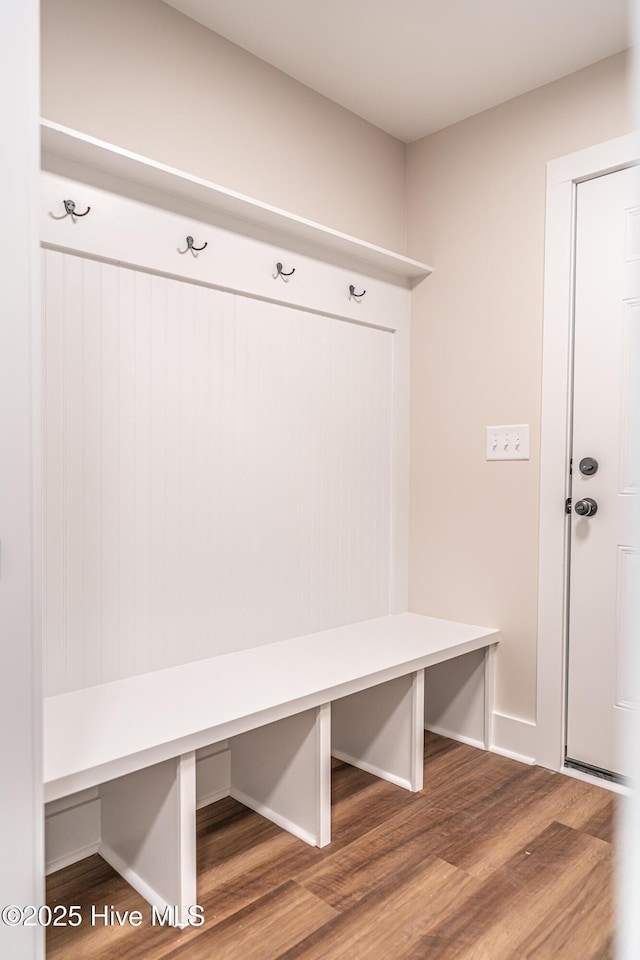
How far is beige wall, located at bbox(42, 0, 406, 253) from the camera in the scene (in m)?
1.73

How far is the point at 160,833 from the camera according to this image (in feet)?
5.04

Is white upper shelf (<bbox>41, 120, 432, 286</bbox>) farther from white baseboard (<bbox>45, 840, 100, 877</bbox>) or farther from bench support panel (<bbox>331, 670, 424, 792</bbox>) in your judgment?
white baseboard (<bbox>45, 840, 100, 877</bbox>)

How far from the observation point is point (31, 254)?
1.21 meters

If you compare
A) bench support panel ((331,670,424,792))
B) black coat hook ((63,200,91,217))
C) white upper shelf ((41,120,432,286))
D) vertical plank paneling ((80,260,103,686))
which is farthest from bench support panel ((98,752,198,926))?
white upper shelf ((41,120,432,286))

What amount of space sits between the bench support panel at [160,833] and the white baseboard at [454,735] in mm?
1238

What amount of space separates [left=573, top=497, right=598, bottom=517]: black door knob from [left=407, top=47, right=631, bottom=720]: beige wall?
17cm

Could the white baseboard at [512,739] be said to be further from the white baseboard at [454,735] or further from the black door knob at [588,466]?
the black door knob at [588,466]

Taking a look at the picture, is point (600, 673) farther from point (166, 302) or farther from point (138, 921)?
point (166, 302)

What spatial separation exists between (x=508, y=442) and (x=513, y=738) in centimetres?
105

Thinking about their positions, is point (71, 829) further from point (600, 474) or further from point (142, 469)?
point (600, 474)

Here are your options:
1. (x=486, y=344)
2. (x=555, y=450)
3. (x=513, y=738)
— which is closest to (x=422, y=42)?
(x=486, y=344)

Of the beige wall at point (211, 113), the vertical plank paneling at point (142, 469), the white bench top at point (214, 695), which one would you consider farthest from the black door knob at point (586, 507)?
the vertical plank paneling at point (142, 469)

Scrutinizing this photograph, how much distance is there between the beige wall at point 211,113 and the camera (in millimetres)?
1734

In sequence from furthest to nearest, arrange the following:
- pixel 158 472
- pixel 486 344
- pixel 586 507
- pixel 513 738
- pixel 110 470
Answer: pixel 486 344 → pixel 513 738 → pixel 586 507 → pixel 158 472 → pixel 110 470
